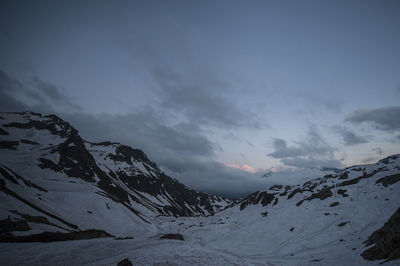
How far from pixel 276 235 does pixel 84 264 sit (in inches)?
1820

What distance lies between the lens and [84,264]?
65.6 feet

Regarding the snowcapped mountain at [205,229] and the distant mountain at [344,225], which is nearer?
the snowcapped mountain at [205,229]

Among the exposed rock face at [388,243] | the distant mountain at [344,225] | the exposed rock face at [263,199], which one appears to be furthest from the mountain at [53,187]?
the exposed rock face at [263,199]

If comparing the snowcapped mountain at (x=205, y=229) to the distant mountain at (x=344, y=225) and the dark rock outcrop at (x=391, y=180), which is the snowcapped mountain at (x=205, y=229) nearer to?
the distant mountain at (x=344, y=225)

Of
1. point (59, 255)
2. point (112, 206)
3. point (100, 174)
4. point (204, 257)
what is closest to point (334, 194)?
point (204, 257)

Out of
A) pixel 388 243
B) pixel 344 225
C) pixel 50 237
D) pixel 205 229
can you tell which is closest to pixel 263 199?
pixel 205 229

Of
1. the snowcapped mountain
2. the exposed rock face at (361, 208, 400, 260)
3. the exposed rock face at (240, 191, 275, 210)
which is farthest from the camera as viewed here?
the exposed rock face at (240, 191, 275, 210)

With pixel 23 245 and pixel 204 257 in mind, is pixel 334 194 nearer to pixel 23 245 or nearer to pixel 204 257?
pixel 204 257

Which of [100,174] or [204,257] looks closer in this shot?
[204,257]

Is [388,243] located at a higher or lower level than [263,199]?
higher

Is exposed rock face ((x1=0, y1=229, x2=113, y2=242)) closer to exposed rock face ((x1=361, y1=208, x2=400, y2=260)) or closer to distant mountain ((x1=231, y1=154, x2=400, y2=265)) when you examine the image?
distant mountain ((x1=231, y1=154, x2=400, y2=265))

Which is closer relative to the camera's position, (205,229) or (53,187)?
(205,229)

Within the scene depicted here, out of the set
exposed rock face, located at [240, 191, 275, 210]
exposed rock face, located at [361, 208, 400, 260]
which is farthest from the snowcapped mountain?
exposed rock face, located at [240, 191, 275, 210]

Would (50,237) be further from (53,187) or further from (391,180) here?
(391,180)
